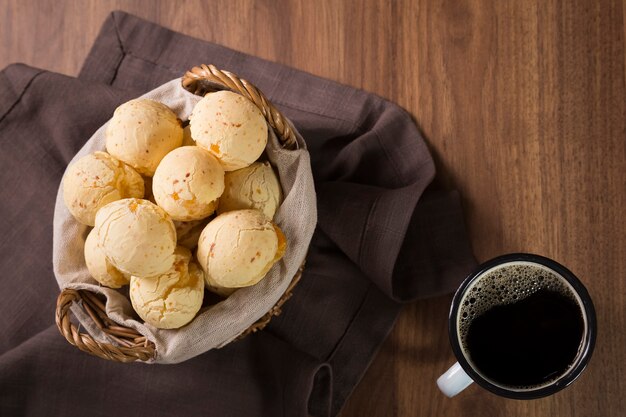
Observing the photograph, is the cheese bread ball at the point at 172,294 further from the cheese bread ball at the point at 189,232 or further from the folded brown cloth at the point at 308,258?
the folded brown cloth at the point at 308,258

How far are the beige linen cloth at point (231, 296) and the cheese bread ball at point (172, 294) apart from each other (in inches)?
0.7

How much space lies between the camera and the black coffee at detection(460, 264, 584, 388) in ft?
1.95

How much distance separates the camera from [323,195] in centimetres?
70

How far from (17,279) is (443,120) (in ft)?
1.66

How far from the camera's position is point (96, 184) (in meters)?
0.56

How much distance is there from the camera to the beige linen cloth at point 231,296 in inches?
22.8

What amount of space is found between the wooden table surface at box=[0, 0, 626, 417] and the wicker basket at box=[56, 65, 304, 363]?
0.19 metres

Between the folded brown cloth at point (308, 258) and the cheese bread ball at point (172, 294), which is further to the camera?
the folded brown cloth at point (308, 258)

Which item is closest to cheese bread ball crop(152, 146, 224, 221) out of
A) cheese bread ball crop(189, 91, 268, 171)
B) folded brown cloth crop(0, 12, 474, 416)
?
cheese bread ball crop(189, 91, 268, 171)

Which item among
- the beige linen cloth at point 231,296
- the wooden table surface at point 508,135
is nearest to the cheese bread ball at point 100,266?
the beige linen cloth at point 231,296

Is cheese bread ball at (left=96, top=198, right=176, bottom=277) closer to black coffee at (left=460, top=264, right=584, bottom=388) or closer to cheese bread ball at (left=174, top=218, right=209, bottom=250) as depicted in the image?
cheese bread ball at (left=174, top=218, right=209, bottom=250)

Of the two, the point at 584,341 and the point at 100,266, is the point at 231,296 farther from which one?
the point at 584,341

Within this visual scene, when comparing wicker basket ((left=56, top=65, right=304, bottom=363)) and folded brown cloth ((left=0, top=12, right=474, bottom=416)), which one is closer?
wicker basket ((left=56, top=65, right=304, bottom=363))

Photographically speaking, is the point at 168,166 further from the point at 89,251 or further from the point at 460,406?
the point at 460,406
